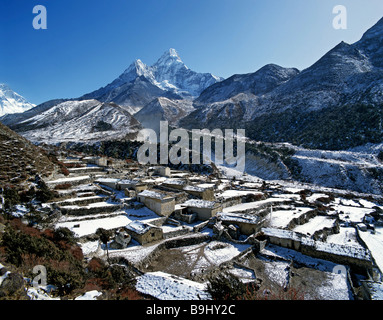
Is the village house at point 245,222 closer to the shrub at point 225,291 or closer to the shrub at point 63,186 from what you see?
the shrub at point 225,291

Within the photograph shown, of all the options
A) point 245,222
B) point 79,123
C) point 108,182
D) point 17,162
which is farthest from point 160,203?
point 79,123

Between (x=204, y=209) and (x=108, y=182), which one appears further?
(x=108, y=182)

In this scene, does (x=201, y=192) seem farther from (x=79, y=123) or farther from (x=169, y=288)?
(x=79, y=123)

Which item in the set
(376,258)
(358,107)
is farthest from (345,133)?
(376,258)

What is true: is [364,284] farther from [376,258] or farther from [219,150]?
[219,150]

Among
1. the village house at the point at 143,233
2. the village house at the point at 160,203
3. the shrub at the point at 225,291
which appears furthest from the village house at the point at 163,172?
the shrub at the point at 225,291

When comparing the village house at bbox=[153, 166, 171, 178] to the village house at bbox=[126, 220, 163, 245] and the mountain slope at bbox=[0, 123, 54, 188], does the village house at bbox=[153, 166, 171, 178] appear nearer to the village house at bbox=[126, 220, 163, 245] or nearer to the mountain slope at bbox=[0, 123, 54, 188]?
the mountain slope at bbox=[0, 123, 54, 188]
